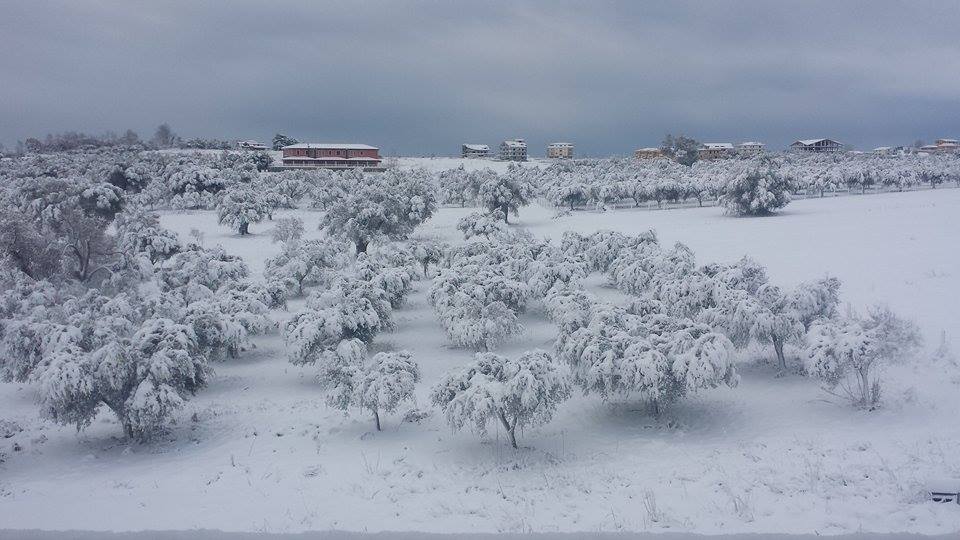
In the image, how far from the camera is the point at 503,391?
50.2 feet

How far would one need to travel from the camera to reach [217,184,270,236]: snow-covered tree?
52375 millimetres

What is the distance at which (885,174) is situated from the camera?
8250 centimetres

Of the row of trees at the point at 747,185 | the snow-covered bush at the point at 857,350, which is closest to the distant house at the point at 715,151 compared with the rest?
the row of trees at the point at 747,185

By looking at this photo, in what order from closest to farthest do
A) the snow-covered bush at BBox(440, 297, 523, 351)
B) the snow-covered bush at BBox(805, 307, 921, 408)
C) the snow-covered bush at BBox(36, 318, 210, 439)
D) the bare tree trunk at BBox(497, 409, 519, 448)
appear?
1. the bare tree trunk at BBox(497, 409, 519, 448)
2. the snow-covered bush at BBox(36, 318, 210, 439)
3. the snow-covered bush at BBox(805, 307, 921, 408)
4. the snow-covered bush at BBox(440, 297, 523, 351)

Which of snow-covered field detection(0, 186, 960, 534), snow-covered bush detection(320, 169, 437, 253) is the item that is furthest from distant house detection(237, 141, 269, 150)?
snow-covered field detection(0, 186, 960, 534)

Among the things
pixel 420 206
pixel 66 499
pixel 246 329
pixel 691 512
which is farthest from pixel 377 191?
pixel 691 512

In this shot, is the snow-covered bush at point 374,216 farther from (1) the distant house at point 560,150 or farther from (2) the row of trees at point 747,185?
(1) the distant house at point 560,150

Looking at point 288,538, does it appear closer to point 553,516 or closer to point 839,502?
point 553,516

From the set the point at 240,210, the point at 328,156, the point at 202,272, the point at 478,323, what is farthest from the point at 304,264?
Result: the point at 328,156

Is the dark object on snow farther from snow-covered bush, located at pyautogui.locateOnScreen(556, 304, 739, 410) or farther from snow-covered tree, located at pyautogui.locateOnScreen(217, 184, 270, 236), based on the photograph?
snow-covered tree, located at pyautogui.locateOnScreen(217, 184, 270, 236)

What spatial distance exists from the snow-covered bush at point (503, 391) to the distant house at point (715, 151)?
14300cm

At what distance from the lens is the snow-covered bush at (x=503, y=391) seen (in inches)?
599

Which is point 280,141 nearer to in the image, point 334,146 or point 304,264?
point 334,146

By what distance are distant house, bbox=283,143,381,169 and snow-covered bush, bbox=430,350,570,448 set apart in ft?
351
